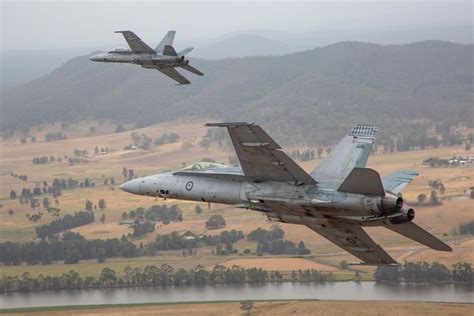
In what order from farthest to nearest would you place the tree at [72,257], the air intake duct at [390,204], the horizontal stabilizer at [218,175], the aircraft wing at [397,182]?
the tree at [72,257], the horizontal stabilizer at [218,175], the aircraft wing at [397,182], the air intake duct at [390,204]

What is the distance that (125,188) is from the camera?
130 ft

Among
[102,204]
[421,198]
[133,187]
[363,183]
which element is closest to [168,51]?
[133,187]

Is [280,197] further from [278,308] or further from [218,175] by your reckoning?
[278,308]

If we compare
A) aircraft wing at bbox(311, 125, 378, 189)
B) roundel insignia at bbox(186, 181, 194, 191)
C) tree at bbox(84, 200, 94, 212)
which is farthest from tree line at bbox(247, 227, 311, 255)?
aircraft wing at bbox(311, 125, 378, 189)

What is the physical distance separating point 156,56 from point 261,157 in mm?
23199

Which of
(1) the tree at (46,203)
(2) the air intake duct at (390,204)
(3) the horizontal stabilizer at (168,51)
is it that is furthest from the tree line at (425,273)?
(1) the tree at (46,203)

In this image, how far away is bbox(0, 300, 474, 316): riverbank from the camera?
57306mm

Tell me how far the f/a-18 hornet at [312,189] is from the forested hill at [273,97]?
98598 mm

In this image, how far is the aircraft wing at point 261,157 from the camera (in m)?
32.2

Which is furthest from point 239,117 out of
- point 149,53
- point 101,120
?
point 149,53

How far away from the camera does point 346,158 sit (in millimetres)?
36125

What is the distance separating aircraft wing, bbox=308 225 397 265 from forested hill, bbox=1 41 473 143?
97002 mm

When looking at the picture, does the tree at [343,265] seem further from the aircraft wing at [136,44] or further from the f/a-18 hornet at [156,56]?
the aircraft wing at [136,44]

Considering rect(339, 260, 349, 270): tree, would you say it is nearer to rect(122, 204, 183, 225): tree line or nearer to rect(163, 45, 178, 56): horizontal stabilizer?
rect(163, 45, 178, 56): horizontal stabilizer
